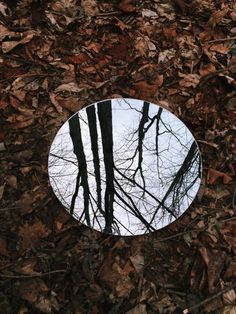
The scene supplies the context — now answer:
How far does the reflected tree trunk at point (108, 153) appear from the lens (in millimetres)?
1619

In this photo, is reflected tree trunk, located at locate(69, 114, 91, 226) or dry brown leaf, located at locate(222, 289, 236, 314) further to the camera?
reflected tree trunk, located at locate(69, 114, 91, 226)

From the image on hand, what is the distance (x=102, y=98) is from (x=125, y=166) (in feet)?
1.30

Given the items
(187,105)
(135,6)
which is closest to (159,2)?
(135,6)

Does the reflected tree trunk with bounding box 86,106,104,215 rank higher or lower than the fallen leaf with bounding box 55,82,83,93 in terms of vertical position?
lower

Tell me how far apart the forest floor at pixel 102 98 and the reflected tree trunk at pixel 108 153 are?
9 centimetres

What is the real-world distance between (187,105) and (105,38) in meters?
0.53

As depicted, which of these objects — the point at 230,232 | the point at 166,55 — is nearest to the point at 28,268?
the point at 230,232

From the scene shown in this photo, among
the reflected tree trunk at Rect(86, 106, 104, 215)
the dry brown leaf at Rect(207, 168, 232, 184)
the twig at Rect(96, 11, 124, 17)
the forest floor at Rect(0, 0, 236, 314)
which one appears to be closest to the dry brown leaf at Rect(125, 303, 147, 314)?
the forest floor at Rect(0, 0, 236, 314)

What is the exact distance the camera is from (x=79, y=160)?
1.69 metres

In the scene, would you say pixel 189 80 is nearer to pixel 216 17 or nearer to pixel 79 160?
pixel 216 17

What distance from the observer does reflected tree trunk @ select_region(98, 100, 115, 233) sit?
1619mm

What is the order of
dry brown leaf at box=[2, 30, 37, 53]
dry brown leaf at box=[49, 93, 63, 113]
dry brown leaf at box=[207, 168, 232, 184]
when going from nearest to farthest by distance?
1. dry brown leaf at box=[207, 168, 232, 184]
2. dry brown leaf at box=[49, 93, 63, 113]
3. dry brown leaf at box=[2, 30, 37, 53]

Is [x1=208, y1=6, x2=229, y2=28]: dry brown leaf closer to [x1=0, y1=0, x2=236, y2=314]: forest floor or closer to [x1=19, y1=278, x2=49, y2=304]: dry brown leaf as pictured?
[x1=0, y1=0, x2=236, y2=314]: forest floor

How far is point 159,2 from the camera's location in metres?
2.23
